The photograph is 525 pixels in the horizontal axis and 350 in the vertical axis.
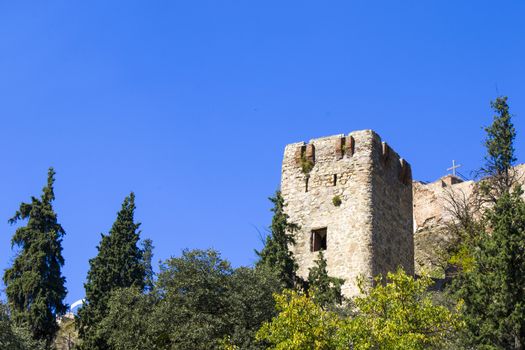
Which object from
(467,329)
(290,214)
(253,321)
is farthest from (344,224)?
(467,329)

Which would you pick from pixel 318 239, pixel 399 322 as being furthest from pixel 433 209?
pixel 399 322

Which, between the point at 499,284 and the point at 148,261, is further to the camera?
the point at 148,261

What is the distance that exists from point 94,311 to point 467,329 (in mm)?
15953

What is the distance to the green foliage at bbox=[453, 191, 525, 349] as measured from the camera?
92.6 feet

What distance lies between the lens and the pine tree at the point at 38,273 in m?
38.0

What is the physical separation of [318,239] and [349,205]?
2.03 m

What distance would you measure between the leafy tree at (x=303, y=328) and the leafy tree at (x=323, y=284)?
21.3 feet

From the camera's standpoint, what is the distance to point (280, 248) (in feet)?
125

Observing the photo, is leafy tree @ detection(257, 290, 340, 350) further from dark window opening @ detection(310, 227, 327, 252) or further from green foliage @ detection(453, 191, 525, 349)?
dark window opening @ detection(310, 227, 327, 252)

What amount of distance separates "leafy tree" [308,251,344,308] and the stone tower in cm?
65

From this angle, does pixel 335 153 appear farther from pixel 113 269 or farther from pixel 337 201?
pixel 113 269

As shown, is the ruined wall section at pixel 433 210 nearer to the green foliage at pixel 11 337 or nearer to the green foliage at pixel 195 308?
the green foliage at pixel 195 308

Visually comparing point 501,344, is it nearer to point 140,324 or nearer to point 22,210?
point 140,324

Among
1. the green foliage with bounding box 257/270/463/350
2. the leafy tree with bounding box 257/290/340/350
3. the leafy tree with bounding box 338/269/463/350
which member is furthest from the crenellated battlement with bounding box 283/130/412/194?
the leafy tree with bounding box 257/290/340/350
